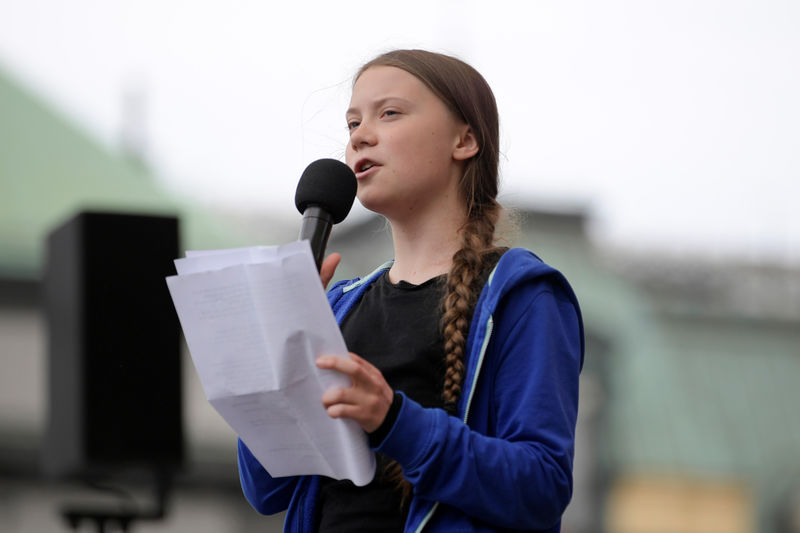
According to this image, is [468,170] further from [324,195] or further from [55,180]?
[55,180]

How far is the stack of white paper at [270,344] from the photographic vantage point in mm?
1291

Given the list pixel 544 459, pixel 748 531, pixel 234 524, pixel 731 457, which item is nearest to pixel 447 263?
pixel 544 459

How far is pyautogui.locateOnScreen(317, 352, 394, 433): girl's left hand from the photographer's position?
4.17 feet

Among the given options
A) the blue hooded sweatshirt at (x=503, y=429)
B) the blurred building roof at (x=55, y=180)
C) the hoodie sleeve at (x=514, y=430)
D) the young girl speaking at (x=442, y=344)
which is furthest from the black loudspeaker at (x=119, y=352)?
the blurred building roof at (x=55, y=180)

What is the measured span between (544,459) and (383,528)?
0.79 feet

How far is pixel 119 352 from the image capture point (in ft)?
8.07

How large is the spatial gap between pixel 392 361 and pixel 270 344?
27 centimetres

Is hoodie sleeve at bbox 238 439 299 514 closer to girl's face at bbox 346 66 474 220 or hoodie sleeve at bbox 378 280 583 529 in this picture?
hoodie sleeve at bbox 378 280 583 529

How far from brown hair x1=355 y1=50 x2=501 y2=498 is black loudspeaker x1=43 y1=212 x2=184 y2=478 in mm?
918

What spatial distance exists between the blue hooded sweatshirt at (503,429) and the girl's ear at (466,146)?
205 mm

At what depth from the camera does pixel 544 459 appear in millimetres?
1390

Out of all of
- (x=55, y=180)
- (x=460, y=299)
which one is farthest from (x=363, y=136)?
(x=55, y=180)

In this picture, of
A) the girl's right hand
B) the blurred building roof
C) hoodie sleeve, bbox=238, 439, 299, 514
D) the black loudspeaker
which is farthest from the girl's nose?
the blurred building roof

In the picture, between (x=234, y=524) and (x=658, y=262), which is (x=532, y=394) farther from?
(x=658, y=262)
